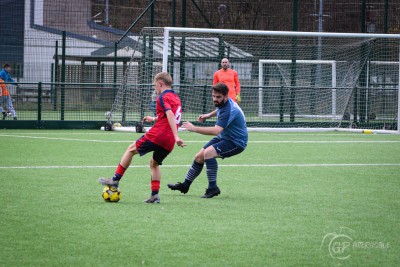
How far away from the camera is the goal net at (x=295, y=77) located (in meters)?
20.8

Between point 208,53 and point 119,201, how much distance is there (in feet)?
45.0

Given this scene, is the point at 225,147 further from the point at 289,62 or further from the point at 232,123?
the point at 289,62

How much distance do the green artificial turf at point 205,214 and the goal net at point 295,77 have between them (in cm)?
812

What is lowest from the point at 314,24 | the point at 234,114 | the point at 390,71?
the point at 234,114

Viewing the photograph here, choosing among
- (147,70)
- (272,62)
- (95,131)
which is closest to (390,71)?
(272,62)

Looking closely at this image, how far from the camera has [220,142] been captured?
8.61 meters

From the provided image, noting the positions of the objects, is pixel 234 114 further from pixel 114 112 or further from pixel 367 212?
pixel 114 112

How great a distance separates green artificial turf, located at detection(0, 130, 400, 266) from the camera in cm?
534

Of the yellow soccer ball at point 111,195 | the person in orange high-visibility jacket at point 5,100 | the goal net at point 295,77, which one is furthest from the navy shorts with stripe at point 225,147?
the person in orange high-visibility jacket at point 5,100

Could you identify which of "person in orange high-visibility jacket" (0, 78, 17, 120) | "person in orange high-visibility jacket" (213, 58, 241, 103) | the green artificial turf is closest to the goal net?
"person in orange high-visibility jacket" (0, 78, 17, 120)

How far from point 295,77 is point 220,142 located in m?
13.5

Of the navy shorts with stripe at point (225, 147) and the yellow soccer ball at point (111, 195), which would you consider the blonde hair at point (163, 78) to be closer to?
the navy shorts with stripe at point (225, 147)

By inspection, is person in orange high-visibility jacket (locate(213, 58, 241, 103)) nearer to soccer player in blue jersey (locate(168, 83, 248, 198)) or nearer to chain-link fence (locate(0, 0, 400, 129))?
chain-link fence (locate(0, 0, 400, 129))

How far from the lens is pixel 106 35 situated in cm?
2698
